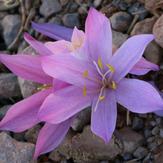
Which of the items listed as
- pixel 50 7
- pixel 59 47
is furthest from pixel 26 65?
pixel 50 7

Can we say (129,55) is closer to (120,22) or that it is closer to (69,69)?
(69,69)

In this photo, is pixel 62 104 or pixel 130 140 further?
pixel 130 140

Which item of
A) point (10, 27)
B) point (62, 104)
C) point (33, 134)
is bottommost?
point (33, 134)

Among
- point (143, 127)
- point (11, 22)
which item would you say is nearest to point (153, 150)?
point (143, 127)

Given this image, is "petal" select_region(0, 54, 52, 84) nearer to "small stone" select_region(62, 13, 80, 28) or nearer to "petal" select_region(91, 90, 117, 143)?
"petal" select_region(91, 90, 117, 143)

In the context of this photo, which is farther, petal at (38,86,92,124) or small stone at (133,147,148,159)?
small stone at (133,147,148,159)

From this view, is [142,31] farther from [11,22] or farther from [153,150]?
[11,22]

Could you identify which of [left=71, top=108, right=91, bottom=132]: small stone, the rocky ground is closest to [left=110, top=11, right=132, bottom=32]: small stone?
the rocky ground
